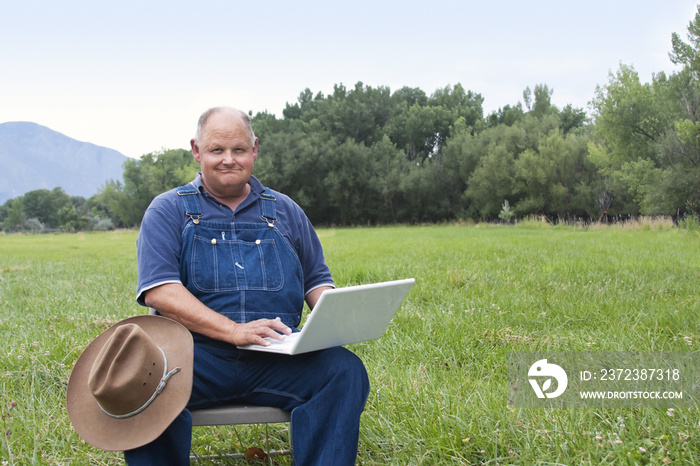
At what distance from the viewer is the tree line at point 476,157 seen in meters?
33.7

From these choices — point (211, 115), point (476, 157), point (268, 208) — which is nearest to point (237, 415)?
point (268, 208)

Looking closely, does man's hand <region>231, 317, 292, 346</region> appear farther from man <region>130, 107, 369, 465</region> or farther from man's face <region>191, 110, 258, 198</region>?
man's face <region>191, 110, 258, 198</region>

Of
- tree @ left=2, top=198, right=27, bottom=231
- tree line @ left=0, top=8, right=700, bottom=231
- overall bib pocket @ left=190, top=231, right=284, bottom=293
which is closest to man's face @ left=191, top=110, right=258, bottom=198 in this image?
overall bib pocket @ left=190, top=231, right=284, bottom=293

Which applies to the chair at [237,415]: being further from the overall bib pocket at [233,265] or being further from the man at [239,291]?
the overall bib pocket at [233,265]

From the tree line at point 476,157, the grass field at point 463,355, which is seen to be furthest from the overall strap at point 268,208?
the tree line at point 476,157

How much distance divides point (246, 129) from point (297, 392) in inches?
53.0

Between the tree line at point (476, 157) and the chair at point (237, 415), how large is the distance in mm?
33049

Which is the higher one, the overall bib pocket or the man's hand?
the overall bib pocket

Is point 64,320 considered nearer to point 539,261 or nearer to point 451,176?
point 539,261

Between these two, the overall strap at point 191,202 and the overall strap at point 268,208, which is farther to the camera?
the overall strap at point 268,208

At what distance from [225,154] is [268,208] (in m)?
0.35

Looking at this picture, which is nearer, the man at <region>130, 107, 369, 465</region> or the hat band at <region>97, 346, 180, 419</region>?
the hat band at <region>97, 346, 180, 419</region>

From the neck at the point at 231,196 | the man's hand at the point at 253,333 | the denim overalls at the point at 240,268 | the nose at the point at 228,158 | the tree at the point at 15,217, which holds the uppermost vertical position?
the tree at the point at 15,217

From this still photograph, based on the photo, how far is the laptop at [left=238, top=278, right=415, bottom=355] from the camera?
1.89m
